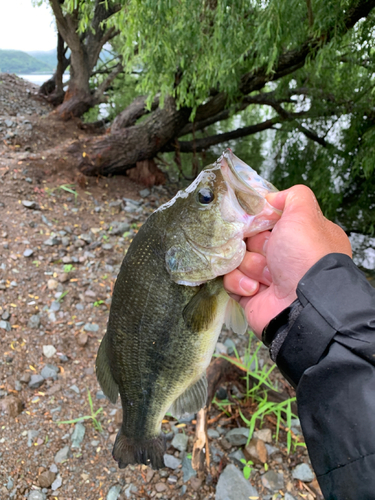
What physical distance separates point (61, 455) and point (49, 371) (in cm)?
76

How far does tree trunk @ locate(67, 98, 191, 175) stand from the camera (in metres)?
5.91

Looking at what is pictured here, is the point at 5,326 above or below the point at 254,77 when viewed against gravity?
below

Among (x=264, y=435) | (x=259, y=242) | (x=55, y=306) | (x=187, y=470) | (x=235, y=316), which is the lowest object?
(x=187, y=470)

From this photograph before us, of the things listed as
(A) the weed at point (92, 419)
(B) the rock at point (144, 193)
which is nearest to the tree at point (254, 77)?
(B) the rock at point (144, 193)

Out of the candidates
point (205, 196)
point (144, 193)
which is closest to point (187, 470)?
point (205, 196)

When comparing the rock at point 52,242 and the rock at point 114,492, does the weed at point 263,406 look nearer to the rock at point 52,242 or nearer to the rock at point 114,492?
the rock at point 114,492

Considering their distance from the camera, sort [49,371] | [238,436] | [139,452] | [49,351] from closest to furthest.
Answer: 1. [139,452]
2. [238,436]
3. [49,371]
4. [49,351]

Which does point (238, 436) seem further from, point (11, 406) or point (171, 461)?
point (11, 406)

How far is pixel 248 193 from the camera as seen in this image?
1458 millimetres

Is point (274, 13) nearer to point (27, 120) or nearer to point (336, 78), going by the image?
point (336, 78)

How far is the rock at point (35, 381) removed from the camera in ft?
9.36

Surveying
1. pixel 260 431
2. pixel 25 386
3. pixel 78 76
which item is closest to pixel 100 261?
pixel 25 386

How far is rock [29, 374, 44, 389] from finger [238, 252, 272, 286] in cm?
221

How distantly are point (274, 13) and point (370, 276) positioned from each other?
448 centimetres
